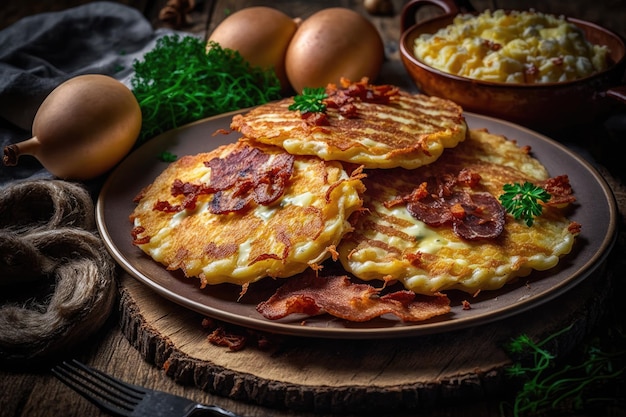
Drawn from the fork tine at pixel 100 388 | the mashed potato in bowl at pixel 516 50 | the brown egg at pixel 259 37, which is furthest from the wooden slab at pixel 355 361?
the brown egg at pixel 259 37

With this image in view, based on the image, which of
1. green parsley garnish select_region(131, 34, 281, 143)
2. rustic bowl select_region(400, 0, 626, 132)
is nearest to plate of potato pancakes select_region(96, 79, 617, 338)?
rustic bowl select_region(400, 0, 626, 132)

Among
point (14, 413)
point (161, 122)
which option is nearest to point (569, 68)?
point (161, 122)

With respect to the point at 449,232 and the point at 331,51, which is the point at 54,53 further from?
the point at 449,232

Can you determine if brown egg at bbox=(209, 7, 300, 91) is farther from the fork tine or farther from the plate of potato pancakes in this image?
the fork tine

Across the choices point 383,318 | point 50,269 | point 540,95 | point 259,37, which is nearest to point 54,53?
point 259,37

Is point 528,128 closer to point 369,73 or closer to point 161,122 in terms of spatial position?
point 369,73

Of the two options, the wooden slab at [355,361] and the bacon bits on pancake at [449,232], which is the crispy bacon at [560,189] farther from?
the wooden slab at [355,361]
